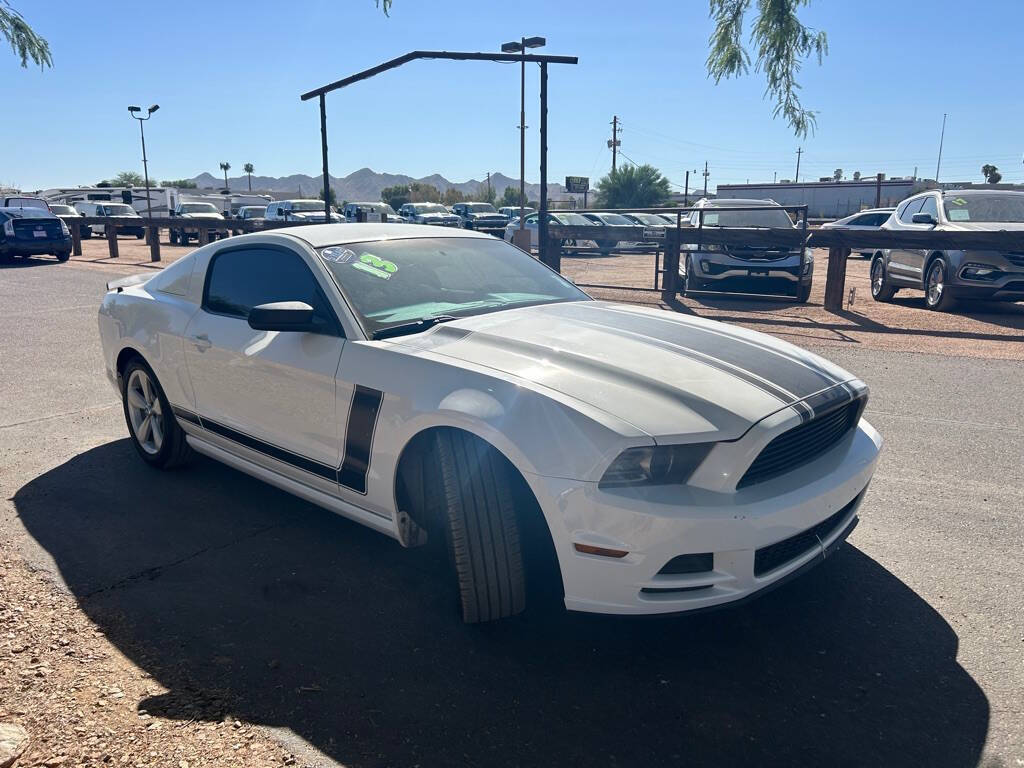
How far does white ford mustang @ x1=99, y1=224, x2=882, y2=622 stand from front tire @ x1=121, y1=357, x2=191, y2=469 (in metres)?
0.09

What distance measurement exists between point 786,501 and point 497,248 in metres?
2.57

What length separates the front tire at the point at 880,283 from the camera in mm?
13649

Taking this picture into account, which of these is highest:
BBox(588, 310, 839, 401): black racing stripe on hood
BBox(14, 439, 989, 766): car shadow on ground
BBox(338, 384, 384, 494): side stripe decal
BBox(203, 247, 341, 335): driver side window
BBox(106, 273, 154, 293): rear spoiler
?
BBox(203, 247, 341, 335): driver side window

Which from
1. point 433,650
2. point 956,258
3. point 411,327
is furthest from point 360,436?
point 956,258

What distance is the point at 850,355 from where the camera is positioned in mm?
8523

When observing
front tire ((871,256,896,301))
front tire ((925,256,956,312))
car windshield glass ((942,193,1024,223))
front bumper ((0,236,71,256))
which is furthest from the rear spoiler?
front bumper ((0,236,71,256))

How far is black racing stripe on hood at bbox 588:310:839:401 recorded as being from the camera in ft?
10.5

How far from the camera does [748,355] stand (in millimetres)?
3438

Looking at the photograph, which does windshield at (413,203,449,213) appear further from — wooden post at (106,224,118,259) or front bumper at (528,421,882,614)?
front bumper at (528,421,882,614)

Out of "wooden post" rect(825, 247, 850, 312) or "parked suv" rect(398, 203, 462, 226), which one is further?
"parked suv" rect(398, 203, 462, 226)

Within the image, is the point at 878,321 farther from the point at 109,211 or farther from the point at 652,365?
the point at 109,211

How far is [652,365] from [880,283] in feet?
40.5

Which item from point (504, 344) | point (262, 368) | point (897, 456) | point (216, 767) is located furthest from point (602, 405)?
point (897, 456)

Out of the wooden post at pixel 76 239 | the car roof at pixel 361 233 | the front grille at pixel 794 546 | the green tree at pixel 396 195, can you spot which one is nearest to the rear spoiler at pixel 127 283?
the car roof at pixel 361 233
